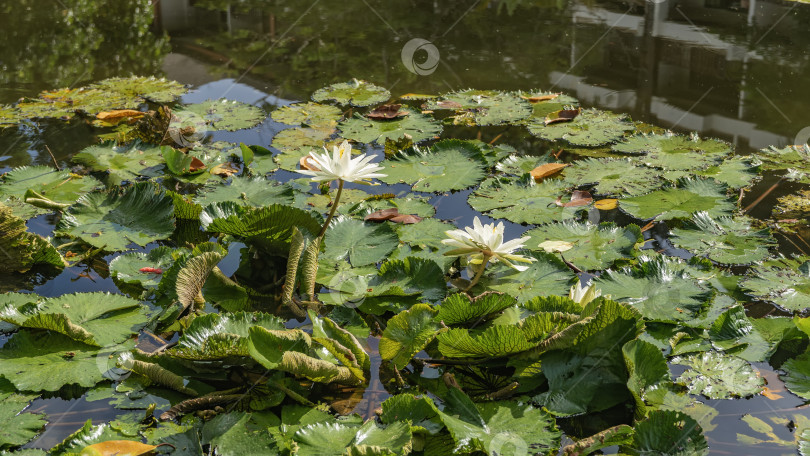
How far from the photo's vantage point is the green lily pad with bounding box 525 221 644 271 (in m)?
2.12

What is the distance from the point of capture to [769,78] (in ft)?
12.8

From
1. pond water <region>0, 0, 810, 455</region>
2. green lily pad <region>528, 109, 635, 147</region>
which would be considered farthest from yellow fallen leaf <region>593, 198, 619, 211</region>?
green lily pad <region>528, 109, 635, 147</region>

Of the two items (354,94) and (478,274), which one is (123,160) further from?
(478,274)

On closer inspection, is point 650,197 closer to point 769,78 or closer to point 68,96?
point 769,78

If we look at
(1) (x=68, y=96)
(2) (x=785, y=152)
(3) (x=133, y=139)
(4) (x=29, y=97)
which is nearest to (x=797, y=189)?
(2) (x=785, y=152)

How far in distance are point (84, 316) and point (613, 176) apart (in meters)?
2.02

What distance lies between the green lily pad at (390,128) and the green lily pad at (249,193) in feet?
2.22

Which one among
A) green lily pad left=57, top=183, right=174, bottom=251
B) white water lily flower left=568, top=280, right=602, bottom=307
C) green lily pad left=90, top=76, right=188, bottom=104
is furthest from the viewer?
green lily pad left=90, top=76, right=188, bottom=104

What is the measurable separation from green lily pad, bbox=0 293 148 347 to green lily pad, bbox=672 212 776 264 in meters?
1.75

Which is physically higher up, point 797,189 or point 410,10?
point 410,10

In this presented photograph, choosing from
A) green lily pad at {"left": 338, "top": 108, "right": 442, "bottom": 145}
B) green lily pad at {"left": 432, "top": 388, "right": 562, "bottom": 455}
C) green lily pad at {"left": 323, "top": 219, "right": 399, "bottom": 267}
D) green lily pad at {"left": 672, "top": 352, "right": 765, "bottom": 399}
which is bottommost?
green lily pad at {"left": 672, "top": 352, "right": 765, "bottom": 399}

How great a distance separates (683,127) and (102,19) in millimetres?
4660

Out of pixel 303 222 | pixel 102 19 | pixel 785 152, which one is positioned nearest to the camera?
pixel 303 222

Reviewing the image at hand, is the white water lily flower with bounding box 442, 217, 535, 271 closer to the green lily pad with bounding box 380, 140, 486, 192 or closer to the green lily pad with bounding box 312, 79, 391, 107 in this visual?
the green lily pad with bounding box 380, 140, 486, 192
